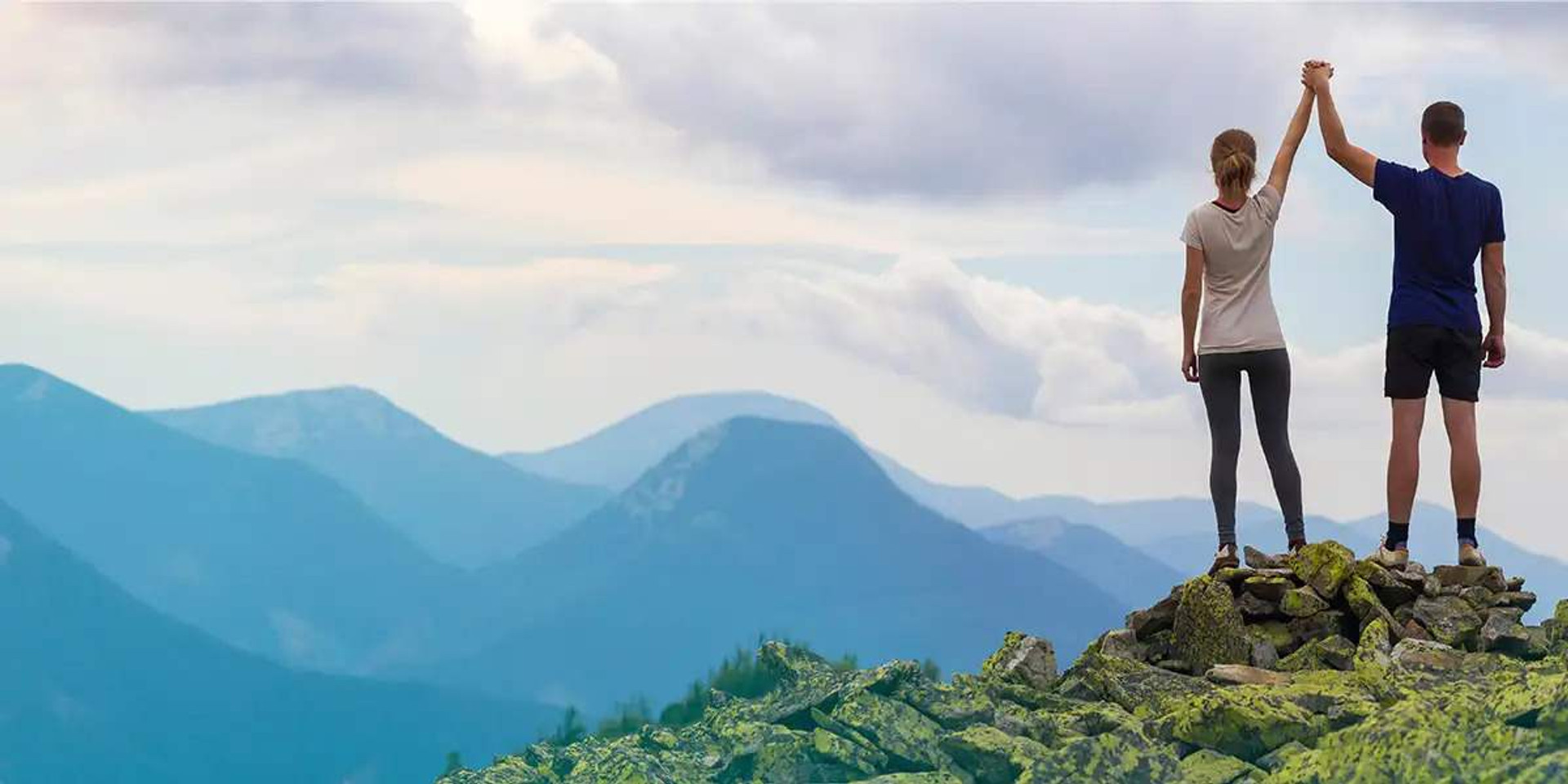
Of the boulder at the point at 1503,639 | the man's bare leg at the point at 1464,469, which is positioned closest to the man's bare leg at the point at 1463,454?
the man's bare leg at the point at 1464,469

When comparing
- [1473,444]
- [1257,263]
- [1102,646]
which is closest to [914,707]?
[1102,646]

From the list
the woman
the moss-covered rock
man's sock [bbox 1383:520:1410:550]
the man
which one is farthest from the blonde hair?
the moss-covered rock

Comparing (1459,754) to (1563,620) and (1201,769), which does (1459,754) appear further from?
(1563,620)

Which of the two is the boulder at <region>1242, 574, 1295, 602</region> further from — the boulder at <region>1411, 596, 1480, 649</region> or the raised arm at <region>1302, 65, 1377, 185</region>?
the raised arm at <region>1302, 65, 1377, 185</region>

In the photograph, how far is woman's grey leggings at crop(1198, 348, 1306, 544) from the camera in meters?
12.0

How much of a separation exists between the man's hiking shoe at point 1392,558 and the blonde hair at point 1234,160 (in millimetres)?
2734

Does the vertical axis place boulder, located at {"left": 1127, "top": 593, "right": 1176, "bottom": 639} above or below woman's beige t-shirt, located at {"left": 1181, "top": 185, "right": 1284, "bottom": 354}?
below

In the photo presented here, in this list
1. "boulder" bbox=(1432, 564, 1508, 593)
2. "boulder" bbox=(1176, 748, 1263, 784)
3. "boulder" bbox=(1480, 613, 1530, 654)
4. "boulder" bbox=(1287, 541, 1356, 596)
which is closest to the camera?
"boulder" bbox=(1176, 748, 1263, 784)

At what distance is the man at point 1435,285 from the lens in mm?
12062

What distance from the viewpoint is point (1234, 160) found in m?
11.8

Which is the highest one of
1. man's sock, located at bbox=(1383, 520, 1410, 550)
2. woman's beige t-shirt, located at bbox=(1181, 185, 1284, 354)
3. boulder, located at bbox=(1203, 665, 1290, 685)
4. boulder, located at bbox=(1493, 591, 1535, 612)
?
woman's beige t-shirt, located at bbox=(1181, 185, 1284, 354)

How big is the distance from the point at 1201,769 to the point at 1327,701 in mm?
1020

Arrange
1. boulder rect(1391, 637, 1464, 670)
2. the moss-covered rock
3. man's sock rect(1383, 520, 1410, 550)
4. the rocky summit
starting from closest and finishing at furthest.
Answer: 1. the rocky summit
2. the moss-covered rock
3. boulder rect(1391, 637, 1464, 670)
4. man's sock rect(1383, 520, 1410, 550)

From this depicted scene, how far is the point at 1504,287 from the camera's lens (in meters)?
12.3
